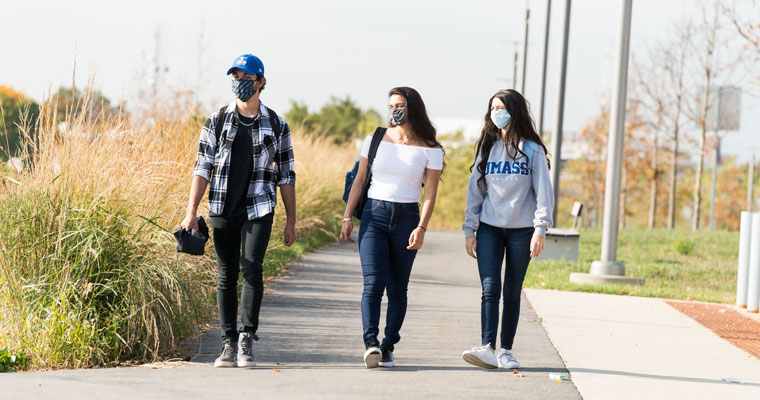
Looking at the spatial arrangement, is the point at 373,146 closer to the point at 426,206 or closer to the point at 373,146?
the point at 373,146

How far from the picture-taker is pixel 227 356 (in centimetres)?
598

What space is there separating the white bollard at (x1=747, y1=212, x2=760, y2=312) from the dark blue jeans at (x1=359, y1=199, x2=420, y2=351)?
550 centimetres

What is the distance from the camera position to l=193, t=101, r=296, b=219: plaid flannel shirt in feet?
19.5

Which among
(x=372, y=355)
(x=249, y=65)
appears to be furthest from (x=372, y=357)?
(x=249, y=65)

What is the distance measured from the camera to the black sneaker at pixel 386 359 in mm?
6184

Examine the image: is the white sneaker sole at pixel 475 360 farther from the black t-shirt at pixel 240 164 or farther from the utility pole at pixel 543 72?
the utility pole at pixel 543 72

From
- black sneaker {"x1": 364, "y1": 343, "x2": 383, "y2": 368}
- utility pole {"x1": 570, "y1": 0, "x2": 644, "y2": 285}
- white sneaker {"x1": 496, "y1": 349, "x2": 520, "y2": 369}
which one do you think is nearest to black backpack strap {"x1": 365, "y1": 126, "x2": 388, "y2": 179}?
black sneaker {"x1": 364, "y1": 343, "x2": 383, "y2": 368}

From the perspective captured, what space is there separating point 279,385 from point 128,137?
9.52ft

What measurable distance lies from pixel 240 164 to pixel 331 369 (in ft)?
4.61

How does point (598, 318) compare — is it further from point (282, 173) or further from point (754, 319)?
point (282, 173)

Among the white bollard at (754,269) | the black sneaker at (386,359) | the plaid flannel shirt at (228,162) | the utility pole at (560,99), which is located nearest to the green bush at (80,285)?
the plaid flannel shirt at (228,162)

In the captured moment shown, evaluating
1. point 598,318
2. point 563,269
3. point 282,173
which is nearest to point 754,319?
point 598,318

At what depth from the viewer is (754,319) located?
9.96 metres

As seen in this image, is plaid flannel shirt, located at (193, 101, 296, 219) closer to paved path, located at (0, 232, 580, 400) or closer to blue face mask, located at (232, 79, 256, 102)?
blue face mask, located at (232, 79, 256, 102)
